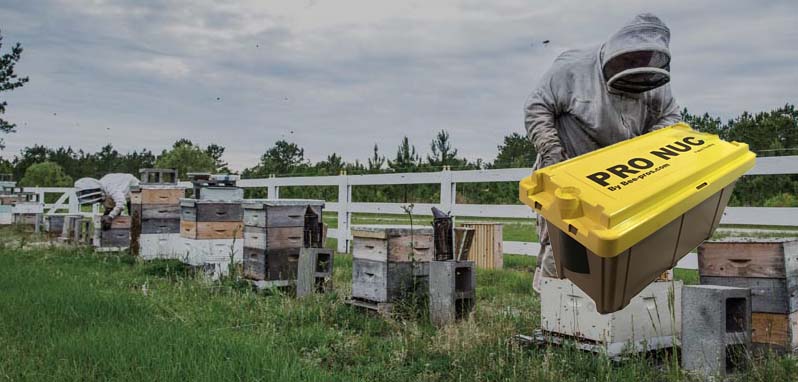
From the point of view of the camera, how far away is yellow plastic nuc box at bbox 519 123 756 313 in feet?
8.45

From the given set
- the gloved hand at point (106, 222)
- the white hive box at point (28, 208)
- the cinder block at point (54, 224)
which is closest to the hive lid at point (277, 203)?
the gloved hand at point (106, 222)

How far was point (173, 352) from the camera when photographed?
3.67 meters

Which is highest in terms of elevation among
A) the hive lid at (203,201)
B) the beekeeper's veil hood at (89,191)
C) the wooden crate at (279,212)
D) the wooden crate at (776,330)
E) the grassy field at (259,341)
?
the beekeeper's veil hood at (89,191)

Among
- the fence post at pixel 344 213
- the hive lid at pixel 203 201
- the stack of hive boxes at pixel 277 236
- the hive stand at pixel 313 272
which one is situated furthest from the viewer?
the fence post at pixel 344 213

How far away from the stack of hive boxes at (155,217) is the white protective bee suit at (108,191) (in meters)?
1.49

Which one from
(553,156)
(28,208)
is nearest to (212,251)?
(553,156)

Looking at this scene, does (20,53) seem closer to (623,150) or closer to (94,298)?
(94,298)

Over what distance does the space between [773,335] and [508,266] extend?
5.75m

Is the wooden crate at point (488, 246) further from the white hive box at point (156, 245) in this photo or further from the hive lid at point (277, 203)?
the white hive box at point (156, 245)

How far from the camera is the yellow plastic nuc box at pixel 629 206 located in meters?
2.57

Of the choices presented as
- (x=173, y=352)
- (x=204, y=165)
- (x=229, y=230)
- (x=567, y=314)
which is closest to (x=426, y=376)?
(x=567, y=314)

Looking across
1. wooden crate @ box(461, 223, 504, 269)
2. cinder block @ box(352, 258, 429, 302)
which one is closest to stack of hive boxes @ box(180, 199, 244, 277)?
cinder block @ box(352, 258, 429, 302)

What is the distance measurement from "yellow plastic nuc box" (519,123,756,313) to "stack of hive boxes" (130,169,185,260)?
714 centimetres

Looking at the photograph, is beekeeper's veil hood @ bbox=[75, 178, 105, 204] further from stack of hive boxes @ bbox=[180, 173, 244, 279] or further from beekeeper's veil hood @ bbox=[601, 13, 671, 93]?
beekeeper's veil hood @ bbox=[601, 13, 671, 93]
